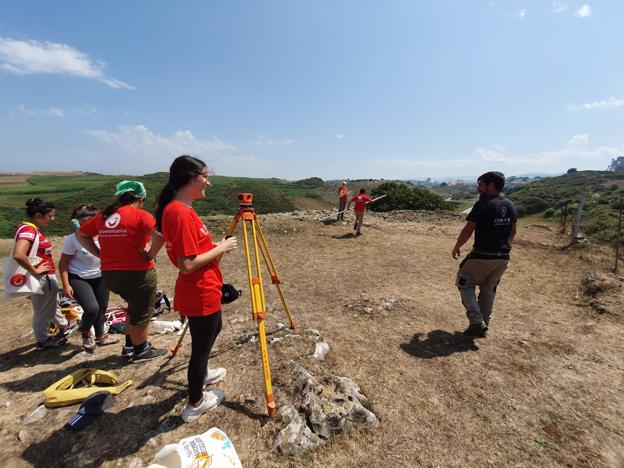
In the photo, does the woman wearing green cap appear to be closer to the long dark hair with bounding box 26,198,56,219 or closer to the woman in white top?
the woman in white top

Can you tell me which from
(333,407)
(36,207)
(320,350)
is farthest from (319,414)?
(36,207)

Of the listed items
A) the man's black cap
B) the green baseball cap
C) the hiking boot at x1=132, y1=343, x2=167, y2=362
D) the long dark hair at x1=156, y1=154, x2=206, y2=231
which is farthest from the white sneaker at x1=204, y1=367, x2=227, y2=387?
the green baseball cap

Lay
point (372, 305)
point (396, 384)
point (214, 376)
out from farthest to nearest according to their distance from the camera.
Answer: point (372, 305) → point (396, 384) → point (214, 376)

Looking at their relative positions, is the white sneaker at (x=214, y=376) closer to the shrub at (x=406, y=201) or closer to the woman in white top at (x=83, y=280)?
the woman in white top at (x=83, y=280)

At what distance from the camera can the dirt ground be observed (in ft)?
9.05

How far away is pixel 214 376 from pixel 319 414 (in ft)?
4.36

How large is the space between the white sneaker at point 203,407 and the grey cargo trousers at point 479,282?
3816 mm

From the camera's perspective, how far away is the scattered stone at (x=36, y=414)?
3047 millimetres

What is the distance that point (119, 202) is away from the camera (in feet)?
11.3

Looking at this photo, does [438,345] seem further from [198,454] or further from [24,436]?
[24,436]

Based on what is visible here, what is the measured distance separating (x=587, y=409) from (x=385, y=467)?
2.68 meters

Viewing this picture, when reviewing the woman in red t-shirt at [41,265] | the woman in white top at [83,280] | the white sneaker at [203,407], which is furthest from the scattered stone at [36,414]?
the woman in red t-shirt at [41,265]

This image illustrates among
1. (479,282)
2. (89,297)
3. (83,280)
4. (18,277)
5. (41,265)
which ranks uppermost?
(41,265)

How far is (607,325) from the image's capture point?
552 centimetres
